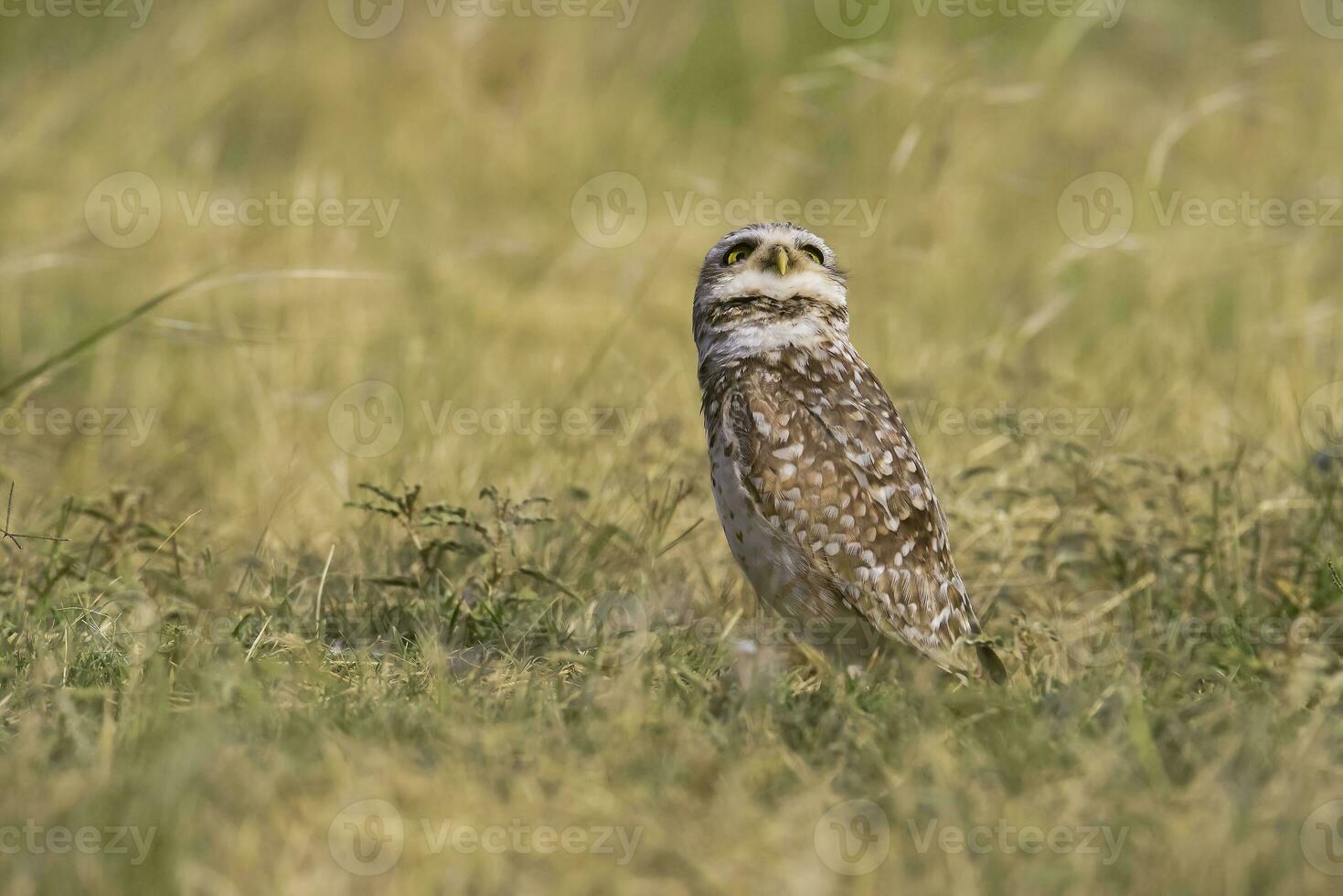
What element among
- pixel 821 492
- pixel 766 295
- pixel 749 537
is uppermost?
pixel 766 295

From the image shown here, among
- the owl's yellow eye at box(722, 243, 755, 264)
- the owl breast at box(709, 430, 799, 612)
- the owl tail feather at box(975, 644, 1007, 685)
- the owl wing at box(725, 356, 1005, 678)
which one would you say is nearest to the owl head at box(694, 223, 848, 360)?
the owl's yellow eye at box(722, 243, 755, 264)

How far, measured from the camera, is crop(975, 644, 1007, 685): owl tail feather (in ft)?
12.9

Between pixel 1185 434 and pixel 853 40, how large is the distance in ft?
14.8

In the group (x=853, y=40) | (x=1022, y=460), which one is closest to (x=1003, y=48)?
(x=853, y=40)

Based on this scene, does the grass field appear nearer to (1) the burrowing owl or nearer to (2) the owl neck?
(1) the burrowing owl

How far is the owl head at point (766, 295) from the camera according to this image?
14.0 feet

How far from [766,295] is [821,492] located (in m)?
0.65

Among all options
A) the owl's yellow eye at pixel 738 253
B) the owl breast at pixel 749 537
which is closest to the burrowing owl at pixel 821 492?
the owl breast at pixel 749 537

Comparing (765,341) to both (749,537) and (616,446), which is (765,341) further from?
(616,446)

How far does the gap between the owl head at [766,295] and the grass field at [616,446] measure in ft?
1.76

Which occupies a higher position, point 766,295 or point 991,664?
point 766,295

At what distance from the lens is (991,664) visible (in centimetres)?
397

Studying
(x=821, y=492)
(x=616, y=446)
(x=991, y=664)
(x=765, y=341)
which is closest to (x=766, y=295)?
(x=765, y=341)

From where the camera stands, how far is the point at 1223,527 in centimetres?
477
